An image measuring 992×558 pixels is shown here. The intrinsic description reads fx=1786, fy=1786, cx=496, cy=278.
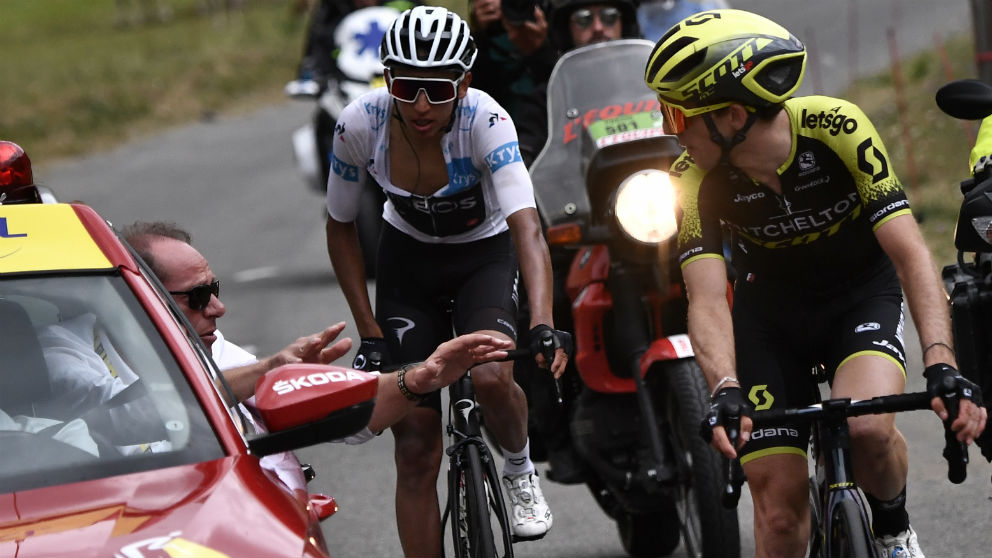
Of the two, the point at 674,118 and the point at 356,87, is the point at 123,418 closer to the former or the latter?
the point at 674,118

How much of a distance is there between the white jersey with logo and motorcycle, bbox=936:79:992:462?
145 cm

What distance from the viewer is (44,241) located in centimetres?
454

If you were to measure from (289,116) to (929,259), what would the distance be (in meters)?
31.1

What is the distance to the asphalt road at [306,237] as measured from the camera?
799 centimetres

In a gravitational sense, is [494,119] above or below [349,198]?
above

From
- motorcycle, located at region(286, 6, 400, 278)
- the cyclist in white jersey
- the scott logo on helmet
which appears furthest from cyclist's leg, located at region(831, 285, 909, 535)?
motorcycle, located at region(286, 6, 400, 278)

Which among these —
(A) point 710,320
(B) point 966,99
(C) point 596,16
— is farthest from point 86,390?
(C) point 596,16

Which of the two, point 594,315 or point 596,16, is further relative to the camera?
point 596,16

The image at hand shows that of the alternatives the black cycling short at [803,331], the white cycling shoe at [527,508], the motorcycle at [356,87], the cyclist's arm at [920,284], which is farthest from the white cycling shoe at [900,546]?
the motorcycle at [356,87]

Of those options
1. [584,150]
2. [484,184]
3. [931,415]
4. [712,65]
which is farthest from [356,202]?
[931,415]

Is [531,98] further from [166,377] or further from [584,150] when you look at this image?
[166,377]

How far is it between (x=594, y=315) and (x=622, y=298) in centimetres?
21

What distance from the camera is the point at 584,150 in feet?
24.4

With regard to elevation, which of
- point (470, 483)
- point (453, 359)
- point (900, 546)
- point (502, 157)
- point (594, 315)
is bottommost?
point (594, 315)
